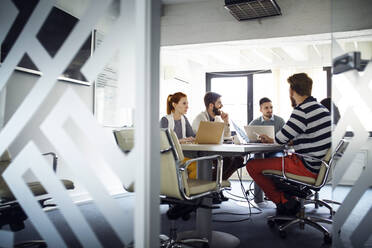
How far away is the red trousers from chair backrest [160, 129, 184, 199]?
1149 mm

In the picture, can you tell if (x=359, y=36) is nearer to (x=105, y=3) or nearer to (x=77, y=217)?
(x=105, y=3)

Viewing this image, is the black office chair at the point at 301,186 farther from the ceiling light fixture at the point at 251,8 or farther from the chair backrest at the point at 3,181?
the ceiling light fixture at the point at 251,8

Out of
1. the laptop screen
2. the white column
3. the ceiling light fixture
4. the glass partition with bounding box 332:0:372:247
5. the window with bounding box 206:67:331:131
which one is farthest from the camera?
the window with bounding box 206:67:331:131

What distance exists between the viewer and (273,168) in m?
2.94

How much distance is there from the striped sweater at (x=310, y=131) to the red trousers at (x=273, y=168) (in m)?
0.06

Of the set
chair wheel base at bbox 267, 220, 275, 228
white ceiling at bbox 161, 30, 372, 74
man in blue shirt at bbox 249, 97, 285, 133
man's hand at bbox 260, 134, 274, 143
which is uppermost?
white ceiling at bbox 161, 30, 372, 74

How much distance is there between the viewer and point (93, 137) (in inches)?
54.6

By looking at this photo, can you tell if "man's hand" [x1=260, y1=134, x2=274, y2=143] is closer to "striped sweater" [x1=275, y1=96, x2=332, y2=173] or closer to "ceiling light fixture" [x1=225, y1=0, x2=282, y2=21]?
"striped sweater" [x1=275, y1=96, x2=332, y2=173]

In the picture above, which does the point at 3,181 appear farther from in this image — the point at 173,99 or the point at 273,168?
the point at 173,99

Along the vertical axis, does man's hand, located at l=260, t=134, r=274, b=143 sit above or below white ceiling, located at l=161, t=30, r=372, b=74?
below

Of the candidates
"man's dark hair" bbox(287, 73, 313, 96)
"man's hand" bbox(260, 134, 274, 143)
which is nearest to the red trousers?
"man's hand" bbox(260, 134, 274, 143)

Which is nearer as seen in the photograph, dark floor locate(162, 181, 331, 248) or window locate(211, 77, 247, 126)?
dark floor locate(162, 181, 331, 248)

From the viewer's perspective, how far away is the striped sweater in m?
2.80

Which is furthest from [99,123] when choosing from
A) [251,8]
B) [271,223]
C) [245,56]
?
[245,56]
